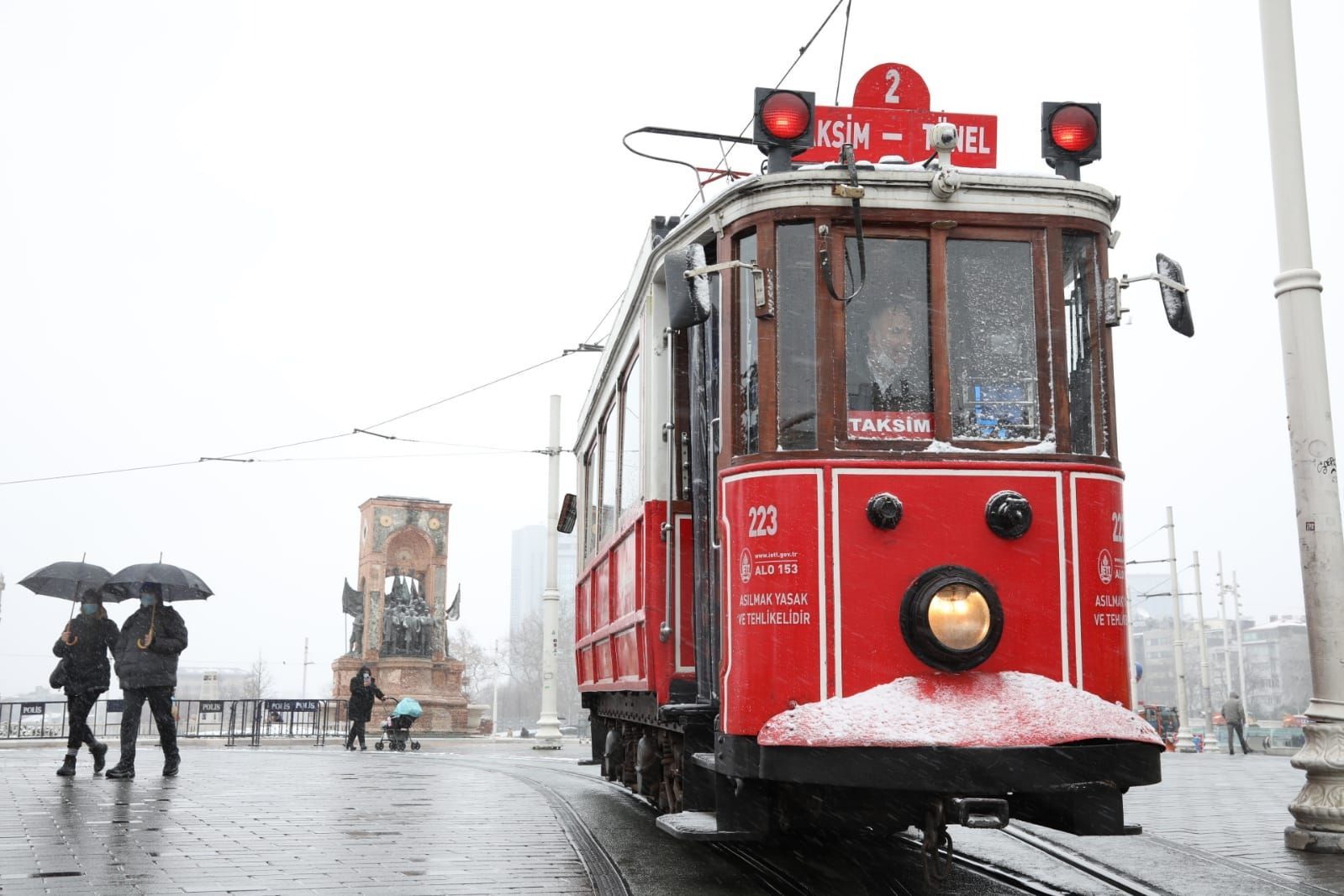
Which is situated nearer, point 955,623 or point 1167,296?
point 955,623

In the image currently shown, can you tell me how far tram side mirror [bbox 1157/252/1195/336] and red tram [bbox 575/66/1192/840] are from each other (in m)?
0.02

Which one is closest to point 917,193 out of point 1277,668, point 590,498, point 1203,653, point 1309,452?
point 1309,452

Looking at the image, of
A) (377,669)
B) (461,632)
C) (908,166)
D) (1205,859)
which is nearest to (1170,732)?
(377,669)

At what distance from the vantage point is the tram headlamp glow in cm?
591

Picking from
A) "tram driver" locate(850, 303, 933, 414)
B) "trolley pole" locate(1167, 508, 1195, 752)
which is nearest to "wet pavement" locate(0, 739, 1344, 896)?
"tram driver" locate(850, 303, 933, 414)

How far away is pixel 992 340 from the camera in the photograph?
6.42m

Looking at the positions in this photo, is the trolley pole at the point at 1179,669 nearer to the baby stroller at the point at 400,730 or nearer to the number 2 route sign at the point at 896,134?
the baby stroller at the point at 400,730

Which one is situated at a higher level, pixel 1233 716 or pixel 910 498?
pixel 910 498

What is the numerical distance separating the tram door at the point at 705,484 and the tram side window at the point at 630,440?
3.04ft

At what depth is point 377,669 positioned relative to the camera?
111 ft

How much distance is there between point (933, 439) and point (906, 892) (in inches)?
89.4

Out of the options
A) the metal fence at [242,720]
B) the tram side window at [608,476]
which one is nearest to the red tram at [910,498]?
the tram side window at [608,476]

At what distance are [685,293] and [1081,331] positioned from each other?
198 cm

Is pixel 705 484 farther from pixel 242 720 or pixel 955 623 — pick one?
pixel 242 720
